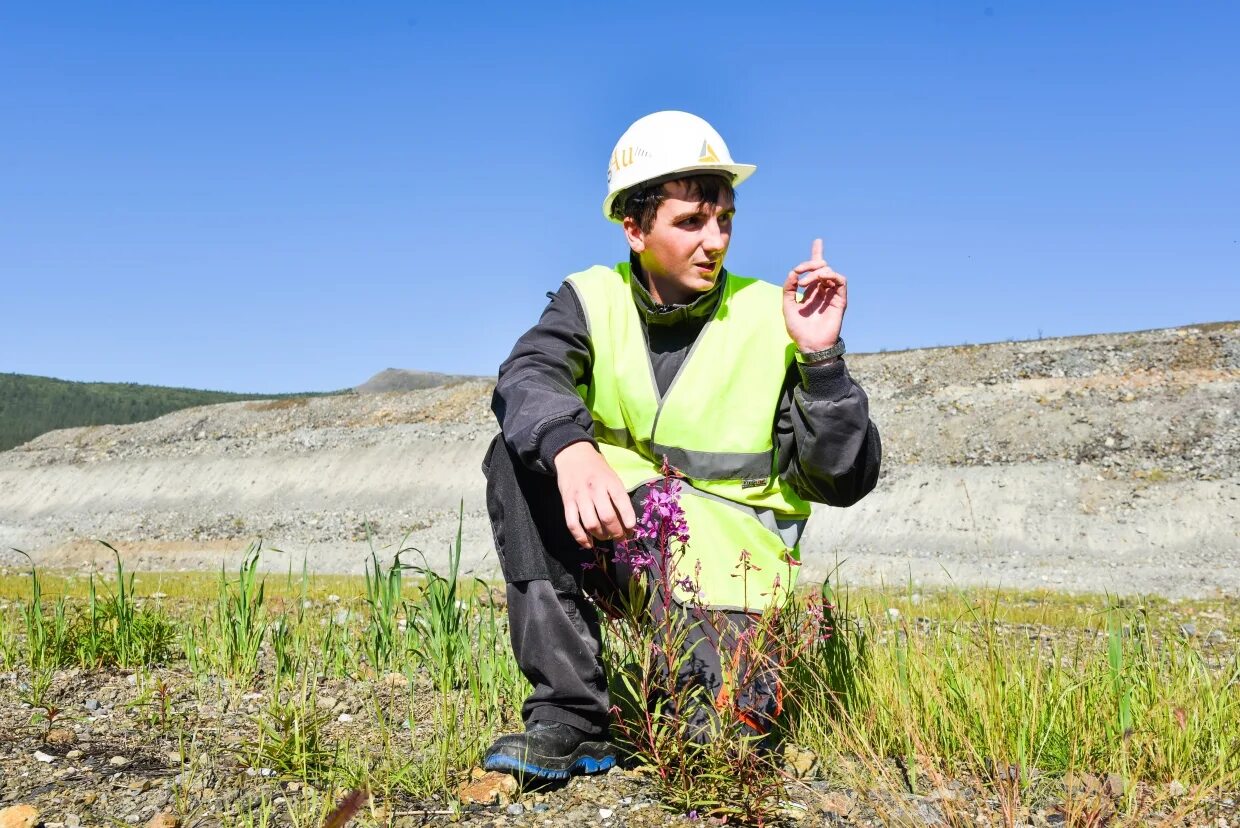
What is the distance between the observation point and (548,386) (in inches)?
120

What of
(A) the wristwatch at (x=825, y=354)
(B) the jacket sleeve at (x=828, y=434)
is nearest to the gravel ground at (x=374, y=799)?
(B) the jacket sleeve at (x=828, y=434)

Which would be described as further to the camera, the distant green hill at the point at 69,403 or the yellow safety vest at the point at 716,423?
the distant green hill at the point at 69,403

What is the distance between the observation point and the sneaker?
9.19ft

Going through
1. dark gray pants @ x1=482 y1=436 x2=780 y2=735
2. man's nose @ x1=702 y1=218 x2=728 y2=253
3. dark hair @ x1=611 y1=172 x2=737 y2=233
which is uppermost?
dark hair @ x1=611 y1=172 x2=737 y2=233

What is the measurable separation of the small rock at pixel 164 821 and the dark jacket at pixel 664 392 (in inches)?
50.7

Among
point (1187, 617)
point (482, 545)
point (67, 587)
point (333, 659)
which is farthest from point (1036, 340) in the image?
point (333, 659)

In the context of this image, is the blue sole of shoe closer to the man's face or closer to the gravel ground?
the gravel ground

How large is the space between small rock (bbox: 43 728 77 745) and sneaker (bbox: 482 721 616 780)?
1.49 meters

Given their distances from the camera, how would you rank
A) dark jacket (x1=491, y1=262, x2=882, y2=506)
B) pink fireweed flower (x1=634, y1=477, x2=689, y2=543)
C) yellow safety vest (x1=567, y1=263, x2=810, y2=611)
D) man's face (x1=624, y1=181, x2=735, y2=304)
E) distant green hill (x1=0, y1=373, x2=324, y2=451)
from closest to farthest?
pink fireweed flower (x1=634, y1=477, x2=689, y2=543) → dark jacket (x1=491, y1=262, x2=882, y2=506) → yellow safety vest (x1=567, y1=263, x2=810, y2=611) → man's face (x1=624, y1=181, x2=735, y2=304) → distant green hill (x1=0, y1=373, x2=324, y2=451)

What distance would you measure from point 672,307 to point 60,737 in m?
2.51

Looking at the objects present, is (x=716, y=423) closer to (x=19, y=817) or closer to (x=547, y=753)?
(x=547, y=753)

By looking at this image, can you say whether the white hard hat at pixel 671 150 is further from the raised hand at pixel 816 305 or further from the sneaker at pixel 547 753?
the sneaker at pixel 547 753

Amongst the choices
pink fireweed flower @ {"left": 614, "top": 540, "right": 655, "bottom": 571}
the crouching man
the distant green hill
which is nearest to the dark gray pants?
the crouching man

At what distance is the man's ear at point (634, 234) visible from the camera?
132 inches
